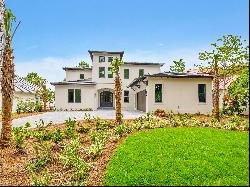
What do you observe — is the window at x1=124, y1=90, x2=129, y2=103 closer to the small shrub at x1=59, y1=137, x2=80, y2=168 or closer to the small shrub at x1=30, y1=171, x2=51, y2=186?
the small shrub at x1=59, y1=137, x2=80, y2=168

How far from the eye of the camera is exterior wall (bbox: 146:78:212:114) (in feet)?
91.3

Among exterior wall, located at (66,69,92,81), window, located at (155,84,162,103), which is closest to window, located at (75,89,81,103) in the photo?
exterior wall, located at (66,69,92,81)

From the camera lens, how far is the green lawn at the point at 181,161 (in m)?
8.31

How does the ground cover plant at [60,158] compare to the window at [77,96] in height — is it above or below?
below

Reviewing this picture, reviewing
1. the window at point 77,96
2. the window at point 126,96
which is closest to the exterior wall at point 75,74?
the window at point 126,96

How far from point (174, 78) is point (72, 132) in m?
15.1

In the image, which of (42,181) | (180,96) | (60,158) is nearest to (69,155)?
(60,158)

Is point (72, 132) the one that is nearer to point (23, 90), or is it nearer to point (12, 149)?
point (12, 149)

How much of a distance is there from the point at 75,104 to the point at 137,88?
7422mm

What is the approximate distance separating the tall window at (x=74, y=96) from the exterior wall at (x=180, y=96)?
11.1 m

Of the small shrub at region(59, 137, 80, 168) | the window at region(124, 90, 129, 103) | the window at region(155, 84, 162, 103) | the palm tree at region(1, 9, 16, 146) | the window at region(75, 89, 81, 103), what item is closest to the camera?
the small shrub at region(59, 137, 80, 168)

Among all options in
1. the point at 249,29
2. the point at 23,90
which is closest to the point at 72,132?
the point at 249,29

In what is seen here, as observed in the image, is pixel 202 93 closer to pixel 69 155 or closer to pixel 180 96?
pixel 180 96

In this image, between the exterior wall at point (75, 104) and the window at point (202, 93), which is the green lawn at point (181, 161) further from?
the exterior wall at point (75, 104)
